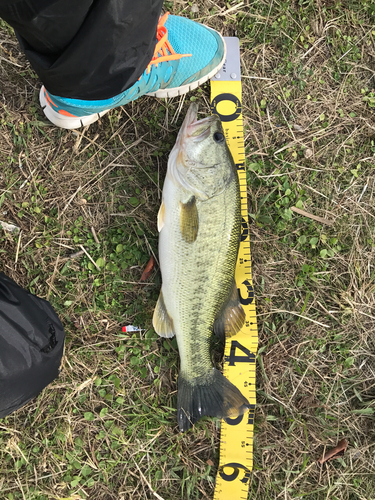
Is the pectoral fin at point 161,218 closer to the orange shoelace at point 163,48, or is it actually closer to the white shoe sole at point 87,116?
the white shoe sole at point 87,116

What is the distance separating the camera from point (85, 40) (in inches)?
59.7

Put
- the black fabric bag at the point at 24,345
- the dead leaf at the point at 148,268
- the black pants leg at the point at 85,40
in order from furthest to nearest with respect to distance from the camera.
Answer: the dead leaf at the point at 148,268 → the black fabric bag at the point at 24,345 → the black pants leg at the point at 85,40

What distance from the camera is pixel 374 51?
300 centimetres

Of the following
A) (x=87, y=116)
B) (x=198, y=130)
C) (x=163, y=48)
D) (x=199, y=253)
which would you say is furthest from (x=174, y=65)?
(x=199, y=253)

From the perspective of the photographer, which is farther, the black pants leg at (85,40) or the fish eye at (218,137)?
the fish eye at (218,137)

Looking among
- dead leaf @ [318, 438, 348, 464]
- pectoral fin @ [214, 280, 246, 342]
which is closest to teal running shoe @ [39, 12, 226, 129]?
pectoral fin @ [214, 280, 246, 342]

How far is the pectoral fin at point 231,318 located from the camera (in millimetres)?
2557

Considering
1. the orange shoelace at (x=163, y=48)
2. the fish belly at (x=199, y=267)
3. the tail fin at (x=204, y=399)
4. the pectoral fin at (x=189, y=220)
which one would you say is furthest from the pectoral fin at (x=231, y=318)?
the orange shoelace at (x=163, y=48)

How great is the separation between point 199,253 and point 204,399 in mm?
1126

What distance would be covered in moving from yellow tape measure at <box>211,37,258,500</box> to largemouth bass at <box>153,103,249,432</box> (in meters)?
0.22

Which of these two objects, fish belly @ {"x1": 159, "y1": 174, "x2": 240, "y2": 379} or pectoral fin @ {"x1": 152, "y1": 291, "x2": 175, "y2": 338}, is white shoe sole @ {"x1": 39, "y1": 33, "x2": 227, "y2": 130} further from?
pectoral fin @ {"x1": 152, "y1": 291, "x2": 175, "y2": 338}

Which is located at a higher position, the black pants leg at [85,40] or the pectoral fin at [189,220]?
the black pants leg at [85,40]

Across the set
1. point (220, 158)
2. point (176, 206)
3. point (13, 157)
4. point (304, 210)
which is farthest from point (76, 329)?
point (304, 210)

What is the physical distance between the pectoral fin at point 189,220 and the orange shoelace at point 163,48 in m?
1.09
